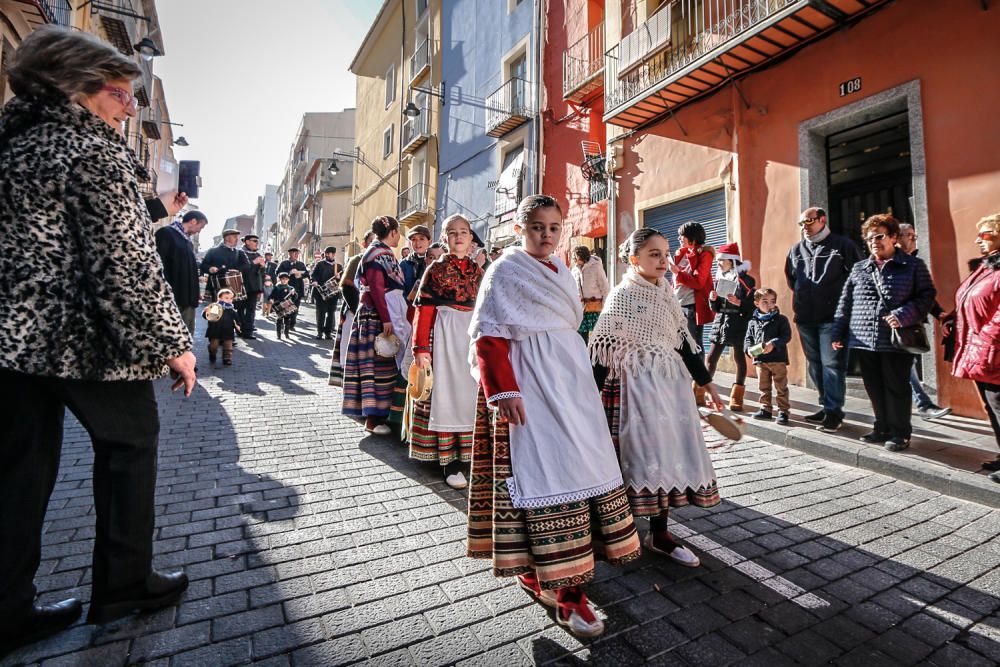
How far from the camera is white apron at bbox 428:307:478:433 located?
3959 mm

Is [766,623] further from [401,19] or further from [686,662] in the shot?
[401,19]

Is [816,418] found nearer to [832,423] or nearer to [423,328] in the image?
[832,423]

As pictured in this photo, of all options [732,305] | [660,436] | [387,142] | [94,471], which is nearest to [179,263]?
[94,471]

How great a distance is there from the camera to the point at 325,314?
43.7 feet

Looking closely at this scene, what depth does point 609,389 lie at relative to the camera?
113 inches

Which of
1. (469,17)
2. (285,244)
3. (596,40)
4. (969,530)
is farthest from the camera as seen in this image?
(285,244)

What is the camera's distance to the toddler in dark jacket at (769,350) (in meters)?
5.70

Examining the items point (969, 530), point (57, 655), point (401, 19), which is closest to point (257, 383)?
point (57, 655)

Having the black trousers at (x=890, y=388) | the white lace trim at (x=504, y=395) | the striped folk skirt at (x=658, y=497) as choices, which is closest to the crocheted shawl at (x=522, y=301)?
the white lace trim at (x=504, y=395)

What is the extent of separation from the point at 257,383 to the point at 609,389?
6.08 m

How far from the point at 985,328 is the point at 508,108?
1465 cm

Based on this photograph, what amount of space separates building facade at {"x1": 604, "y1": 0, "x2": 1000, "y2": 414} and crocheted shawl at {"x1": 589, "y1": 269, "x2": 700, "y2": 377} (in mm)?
5205

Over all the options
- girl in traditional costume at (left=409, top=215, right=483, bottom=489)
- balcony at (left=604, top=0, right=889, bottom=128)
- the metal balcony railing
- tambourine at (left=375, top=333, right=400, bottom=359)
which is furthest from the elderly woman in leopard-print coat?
the metal balcony railing

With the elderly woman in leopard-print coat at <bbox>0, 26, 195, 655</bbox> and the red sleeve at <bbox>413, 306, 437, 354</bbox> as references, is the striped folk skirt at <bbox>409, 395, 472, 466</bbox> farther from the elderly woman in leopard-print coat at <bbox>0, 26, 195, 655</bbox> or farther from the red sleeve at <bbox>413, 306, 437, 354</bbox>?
the elderly woman in leopard-print coat at <bbox>0, 26, 195, 655</bbox>
